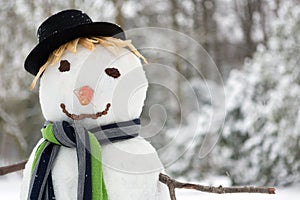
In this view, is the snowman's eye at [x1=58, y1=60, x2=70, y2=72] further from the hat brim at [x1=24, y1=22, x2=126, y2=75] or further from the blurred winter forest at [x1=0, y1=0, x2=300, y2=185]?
the blurred winter forest at [x1=0, y1=0, x2=300, y2=185]

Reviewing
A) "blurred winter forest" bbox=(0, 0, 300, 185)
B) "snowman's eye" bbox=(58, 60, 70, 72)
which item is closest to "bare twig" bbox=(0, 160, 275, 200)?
"snowman's eye" bbox=(58, 60, 70, 72)

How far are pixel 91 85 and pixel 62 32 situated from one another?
0.10 m

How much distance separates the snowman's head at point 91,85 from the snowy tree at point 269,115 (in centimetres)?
177

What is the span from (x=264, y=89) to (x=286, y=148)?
38 cm

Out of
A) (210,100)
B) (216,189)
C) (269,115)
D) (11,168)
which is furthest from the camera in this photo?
(269,115)

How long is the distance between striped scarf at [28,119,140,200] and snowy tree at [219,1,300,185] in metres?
1.79

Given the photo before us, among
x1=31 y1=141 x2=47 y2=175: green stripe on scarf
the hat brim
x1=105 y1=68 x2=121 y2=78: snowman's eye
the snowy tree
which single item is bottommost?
x1=31 y1=141 x2=47 y2=175: green stripe on scarf

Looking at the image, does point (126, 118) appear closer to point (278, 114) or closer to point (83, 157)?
point (83, 157)

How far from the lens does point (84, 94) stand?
2.52ft

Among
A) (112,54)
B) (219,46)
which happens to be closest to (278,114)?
(112,54)

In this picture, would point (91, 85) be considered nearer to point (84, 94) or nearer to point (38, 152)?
point (84, 94)

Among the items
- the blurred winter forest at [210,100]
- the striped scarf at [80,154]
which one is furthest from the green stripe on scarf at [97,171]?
the blurred winter forest at [210,100]

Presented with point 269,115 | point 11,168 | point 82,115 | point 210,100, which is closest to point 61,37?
point 82,115

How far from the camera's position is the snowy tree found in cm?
247
